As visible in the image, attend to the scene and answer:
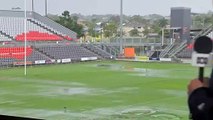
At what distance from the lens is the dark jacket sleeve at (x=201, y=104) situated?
548mm

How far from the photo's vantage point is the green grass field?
527cm

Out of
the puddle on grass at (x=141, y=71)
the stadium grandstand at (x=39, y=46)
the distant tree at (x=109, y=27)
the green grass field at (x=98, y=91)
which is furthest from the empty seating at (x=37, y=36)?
the distant tree at (x=109, y=27)

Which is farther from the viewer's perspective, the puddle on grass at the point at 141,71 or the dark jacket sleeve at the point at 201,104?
the puddle on grass at the point at 141,71

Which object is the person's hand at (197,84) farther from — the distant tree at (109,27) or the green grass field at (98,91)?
the green grass field at (98,91)

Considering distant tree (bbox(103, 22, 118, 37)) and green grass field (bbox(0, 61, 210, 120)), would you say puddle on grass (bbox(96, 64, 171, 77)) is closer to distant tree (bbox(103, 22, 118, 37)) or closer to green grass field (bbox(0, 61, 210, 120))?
green grass field (bbox(0, 61, 210, 120))

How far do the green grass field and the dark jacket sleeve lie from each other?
3.28 metres

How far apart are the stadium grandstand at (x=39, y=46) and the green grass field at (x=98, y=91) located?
0.32 meters

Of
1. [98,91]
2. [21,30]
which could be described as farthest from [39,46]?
[98,91]

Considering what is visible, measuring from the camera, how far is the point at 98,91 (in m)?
7.73

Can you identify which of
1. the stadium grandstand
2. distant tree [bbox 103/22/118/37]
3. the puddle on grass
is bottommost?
the puddle on grass

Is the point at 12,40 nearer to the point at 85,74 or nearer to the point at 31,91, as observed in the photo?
the point at 85,74

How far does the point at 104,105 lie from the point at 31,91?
2.00 meters

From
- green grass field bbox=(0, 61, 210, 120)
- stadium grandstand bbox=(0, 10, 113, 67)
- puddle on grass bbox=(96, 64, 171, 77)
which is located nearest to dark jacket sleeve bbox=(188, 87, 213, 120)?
green grass field bbox=(0, 61, 210, 120)

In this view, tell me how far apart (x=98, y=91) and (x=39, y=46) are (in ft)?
14.1
